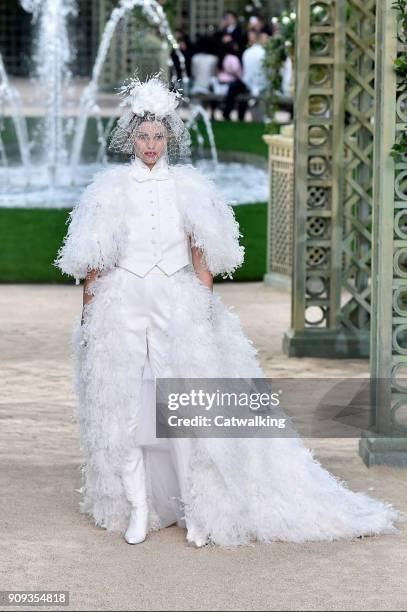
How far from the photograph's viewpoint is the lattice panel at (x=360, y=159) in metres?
9.71

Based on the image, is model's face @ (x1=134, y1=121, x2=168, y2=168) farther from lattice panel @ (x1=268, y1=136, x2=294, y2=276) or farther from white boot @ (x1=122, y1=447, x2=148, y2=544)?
lattice panel @ (x1=268, y1=136, x2=294, y2=276)

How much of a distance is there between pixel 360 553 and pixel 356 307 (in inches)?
171

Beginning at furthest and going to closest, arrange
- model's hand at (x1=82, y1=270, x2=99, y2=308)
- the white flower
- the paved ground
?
1. model's hand at (x1=82, y1=270, x2=99, y2=308)
2. the white flower
3. the paved ground

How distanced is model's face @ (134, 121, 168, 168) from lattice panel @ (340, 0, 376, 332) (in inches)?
154

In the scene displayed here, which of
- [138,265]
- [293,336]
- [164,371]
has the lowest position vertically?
[293,336]

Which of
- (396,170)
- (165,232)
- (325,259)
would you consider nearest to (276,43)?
(325,259)

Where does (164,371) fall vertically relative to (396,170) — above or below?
below

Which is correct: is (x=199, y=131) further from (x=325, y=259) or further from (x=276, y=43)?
(x=325, y=259)

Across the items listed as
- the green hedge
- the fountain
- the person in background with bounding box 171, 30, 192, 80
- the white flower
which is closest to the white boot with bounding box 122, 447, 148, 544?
the white flower

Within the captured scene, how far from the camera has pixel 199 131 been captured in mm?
25156

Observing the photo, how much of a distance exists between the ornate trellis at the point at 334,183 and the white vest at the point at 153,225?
148 inches

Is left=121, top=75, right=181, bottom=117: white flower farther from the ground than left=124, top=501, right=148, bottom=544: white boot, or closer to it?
farther from the ground

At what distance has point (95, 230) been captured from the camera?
5918mm

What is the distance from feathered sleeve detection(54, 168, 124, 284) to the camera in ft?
19.4
